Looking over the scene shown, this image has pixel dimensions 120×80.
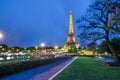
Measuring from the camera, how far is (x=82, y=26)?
44.6m

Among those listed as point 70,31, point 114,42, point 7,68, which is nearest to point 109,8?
point 7,68

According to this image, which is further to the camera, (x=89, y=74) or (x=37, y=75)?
(x=37, y=75)

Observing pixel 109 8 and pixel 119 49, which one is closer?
pixel 109 8

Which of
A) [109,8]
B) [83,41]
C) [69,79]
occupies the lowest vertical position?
[69,79]

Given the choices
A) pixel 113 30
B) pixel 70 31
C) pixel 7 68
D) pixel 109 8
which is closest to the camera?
pixel 7 68

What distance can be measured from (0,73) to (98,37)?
23542 mm

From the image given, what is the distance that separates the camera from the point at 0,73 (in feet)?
75.7

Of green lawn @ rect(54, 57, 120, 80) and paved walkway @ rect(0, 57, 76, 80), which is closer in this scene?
green lawn @ rect(54, 57, 120, 80)

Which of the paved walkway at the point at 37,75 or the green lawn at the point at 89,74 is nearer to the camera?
the green lawn at the point at 89,74

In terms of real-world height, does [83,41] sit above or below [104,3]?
below

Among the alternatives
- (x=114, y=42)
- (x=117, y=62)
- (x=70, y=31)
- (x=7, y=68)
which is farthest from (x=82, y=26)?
(x=70, y=31)

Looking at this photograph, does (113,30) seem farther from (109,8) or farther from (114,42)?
(114,42)

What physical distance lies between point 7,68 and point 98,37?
22.0 meters

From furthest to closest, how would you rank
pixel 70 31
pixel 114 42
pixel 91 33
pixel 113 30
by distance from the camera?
1. pixel 70 31
2. pixel 114 42
3. pixel 91 33
4. pixel 113 30
